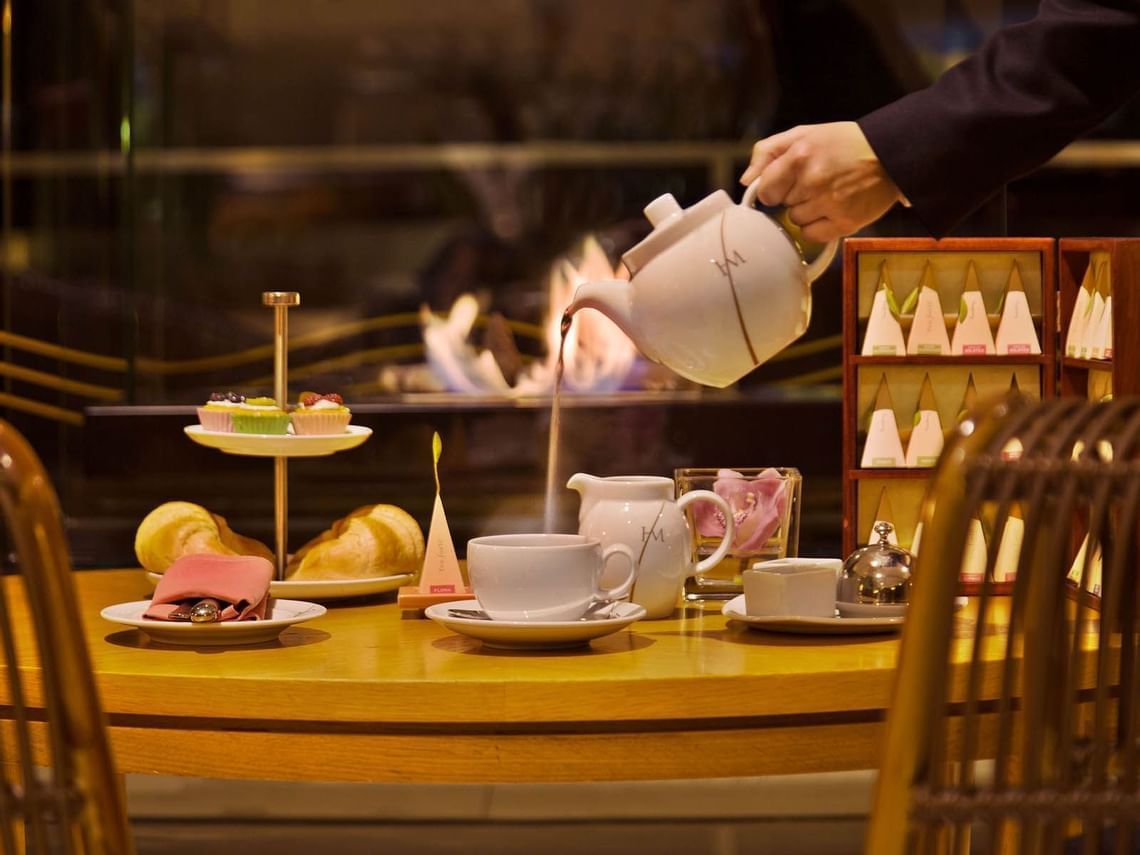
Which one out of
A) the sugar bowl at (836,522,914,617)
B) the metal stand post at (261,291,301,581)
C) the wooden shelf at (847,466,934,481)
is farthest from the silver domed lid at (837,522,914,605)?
the metal stand post at (261,291,301,581)

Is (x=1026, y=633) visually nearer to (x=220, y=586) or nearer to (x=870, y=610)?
(x=870, y=610)

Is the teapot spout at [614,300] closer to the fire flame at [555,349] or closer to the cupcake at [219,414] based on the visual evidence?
the cupcake at [219,414]

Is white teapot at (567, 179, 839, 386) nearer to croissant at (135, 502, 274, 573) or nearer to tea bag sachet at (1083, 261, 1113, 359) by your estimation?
tea bag sachet at (1083, 261, 1113, 359)

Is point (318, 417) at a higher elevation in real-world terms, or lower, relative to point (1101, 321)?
lower

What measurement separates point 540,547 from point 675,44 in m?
3.21

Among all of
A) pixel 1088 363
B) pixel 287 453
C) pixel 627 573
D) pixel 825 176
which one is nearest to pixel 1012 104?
pixel 825 176

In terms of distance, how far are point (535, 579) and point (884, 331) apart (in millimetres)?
609

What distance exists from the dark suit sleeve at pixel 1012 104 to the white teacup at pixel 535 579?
44 centimetres

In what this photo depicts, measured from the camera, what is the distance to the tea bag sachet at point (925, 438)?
1.70 meters

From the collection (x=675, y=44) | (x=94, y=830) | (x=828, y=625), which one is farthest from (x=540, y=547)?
(x=675, y=44)

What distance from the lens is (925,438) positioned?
1704 millimetres

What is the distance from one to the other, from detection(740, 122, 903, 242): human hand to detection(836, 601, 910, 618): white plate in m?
0.34

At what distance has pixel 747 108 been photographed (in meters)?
4.20

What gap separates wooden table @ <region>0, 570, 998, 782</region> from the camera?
1.18 meters
